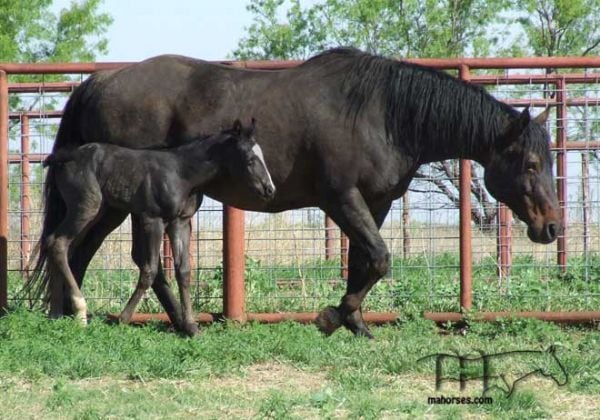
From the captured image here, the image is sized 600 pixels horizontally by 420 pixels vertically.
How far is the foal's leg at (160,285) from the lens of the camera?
28.6 ft

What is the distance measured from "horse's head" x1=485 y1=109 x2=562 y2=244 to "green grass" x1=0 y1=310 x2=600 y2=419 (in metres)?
0.87

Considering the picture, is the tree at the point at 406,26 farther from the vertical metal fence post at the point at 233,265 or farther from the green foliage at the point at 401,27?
the vertical metal fence post at the point at 233,265

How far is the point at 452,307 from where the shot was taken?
9.80m

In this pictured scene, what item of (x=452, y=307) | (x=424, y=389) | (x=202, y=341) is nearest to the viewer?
(x=424, y=389)

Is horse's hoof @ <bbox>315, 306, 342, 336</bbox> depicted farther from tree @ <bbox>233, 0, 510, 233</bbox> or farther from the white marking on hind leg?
tree @ <bbox>233, 0, 510, 233</bbox>

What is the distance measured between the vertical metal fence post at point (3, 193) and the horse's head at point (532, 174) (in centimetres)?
418

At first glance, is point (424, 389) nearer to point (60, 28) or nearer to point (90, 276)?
point (90, 276)

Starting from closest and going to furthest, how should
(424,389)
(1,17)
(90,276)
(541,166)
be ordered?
(424,389) < (541,166) < (90,276) < (1,17)

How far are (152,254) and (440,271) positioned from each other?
446 cm

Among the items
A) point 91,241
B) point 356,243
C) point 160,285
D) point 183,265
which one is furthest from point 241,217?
point 356,243

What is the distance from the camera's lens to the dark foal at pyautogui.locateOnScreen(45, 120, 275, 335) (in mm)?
8289

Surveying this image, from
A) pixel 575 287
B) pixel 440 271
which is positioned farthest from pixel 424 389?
pixel 440 271

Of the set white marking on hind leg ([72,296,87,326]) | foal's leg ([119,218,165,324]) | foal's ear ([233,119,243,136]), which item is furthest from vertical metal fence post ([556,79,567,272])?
white marking on hind leg ([72,296,87,326])

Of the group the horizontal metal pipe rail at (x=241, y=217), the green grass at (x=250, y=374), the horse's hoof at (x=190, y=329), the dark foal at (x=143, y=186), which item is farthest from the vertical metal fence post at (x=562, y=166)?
the horse's hoof at (x=190, y=329)
